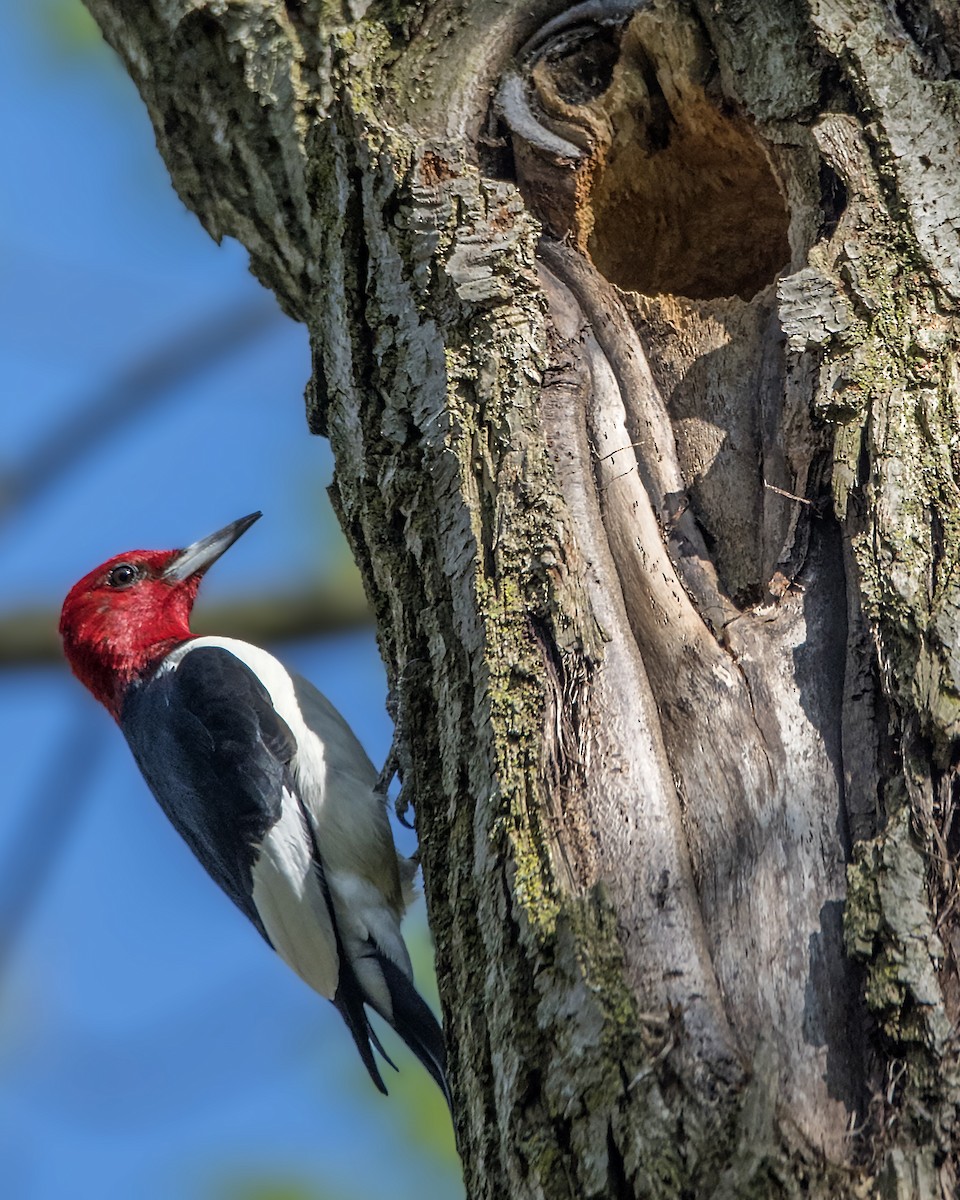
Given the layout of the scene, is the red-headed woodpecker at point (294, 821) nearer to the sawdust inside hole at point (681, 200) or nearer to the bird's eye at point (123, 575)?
the bird's eye at point (123, 575)

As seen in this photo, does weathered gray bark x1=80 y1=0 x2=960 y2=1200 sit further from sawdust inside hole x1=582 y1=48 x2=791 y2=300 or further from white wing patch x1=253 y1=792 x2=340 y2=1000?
white wing patch x1=253 y1=792 x2=340 y2=1000

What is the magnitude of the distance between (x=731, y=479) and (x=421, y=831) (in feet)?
2.70

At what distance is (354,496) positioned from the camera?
2.74 metres

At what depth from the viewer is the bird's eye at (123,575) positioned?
175 inches

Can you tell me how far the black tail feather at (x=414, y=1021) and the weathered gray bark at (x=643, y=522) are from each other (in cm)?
98

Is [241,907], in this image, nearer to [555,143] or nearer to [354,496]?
[354,496]

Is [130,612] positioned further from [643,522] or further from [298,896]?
[643,522]

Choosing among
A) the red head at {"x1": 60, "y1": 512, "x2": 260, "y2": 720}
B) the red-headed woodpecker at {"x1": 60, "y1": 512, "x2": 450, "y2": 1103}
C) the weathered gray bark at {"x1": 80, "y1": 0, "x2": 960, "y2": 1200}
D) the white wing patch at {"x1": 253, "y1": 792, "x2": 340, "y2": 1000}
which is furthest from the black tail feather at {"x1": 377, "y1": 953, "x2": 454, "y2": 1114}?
the red head at {"x1": 60, "y1": 512, "x2": 260, "y2": 720}

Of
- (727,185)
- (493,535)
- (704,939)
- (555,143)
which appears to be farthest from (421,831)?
(727,185)

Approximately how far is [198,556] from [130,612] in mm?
287

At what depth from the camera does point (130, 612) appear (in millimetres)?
4383

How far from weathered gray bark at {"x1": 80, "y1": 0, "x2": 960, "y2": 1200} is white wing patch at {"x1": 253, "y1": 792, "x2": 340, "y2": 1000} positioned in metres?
0.94

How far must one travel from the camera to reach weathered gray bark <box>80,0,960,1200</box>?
1694 millimetres

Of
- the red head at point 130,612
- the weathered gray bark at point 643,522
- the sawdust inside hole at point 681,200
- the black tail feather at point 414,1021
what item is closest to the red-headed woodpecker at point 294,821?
the black tail feather at point 414,1021
